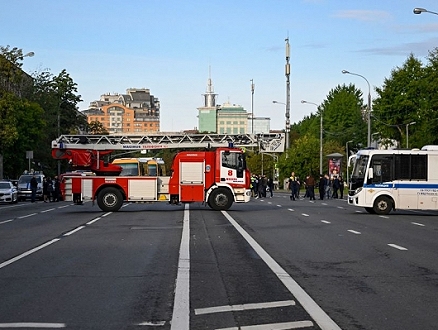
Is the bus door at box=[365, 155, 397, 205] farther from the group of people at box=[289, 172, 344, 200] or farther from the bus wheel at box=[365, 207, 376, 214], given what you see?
the group of people at box=[289, 172, 344, 200]

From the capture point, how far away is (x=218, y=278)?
12.1m

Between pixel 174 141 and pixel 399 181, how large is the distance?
72.0ft

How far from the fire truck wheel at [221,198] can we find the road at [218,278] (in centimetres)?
996

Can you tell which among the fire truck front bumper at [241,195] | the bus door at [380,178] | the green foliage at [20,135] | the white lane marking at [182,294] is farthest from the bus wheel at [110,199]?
the green foliage at [20,135]

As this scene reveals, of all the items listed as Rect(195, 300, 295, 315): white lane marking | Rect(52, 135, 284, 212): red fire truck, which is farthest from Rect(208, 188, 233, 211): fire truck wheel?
Rect(195, 300, 295, 315): white lane marking

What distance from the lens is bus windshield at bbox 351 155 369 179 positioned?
105ft

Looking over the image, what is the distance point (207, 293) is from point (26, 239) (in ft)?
34.6

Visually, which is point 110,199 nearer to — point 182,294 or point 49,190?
point 49,190

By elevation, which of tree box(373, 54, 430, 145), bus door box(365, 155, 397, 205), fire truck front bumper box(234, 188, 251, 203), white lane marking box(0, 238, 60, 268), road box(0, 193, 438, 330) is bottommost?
white lane marking box(0, 238, 60, 268)

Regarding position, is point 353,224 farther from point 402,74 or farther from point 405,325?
point 402,74

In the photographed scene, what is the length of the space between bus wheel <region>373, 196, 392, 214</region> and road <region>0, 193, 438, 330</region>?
8904mm

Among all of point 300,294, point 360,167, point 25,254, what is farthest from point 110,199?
point 300,294

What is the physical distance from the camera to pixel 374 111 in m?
82.5

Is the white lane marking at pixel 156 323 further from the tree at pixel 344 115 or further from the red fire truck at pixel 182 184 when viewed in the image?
the tree at pixel 344 115
